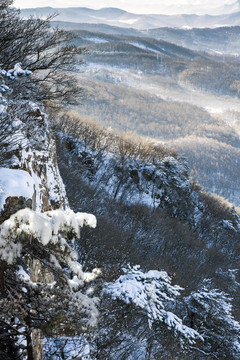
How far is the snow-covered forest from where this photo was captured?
132 inches

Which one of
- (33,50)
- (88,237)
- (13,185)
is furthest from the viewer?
(88,237)

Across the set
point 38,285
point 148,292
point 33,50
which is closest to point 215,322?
point 148,292

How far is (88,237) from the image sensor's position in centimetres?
1947

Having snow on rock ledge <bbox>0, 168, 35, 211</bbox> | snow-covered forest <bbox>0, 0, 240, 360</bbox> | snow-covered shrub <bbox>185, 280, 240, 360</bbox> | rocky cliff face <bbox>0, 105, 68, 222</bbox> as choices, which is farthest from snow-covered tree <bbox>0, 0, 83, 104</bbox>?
snow-covered shrub <bbox>185, 280, 240, 360</bbox>

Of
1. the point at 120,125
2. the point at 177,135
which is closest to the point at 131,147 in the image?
the point at 120,125

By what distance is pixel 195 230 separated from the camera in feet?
137

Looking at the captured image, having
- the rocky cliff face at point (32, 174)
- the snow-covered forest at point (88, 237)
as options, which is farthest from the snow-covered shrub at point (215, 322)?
the rocky cliff face at point (32, 174)

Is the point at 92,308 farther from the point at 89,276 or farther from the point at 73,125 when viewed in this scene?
the point at 73,125

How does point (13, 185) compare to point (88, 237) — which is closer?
point (13, 185)

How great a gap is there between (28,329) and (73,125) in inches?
1460

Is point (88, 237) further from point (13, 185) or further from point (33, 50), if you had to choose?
point (13, 185)

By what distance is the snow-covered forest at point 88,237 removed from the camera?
3361mm

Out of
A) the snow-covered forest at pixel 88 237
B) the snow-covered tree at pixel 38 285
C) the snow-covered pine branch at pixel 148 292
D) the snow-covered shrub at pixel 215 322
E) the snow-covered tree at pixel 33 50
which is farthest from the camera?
the snow-covered shrub at pixel 215 322

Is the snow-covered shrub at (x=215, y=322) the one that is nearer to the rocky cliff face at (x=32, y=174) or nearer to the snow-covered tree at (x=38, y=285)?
the rocky cliff face at (x=32, y=174)
